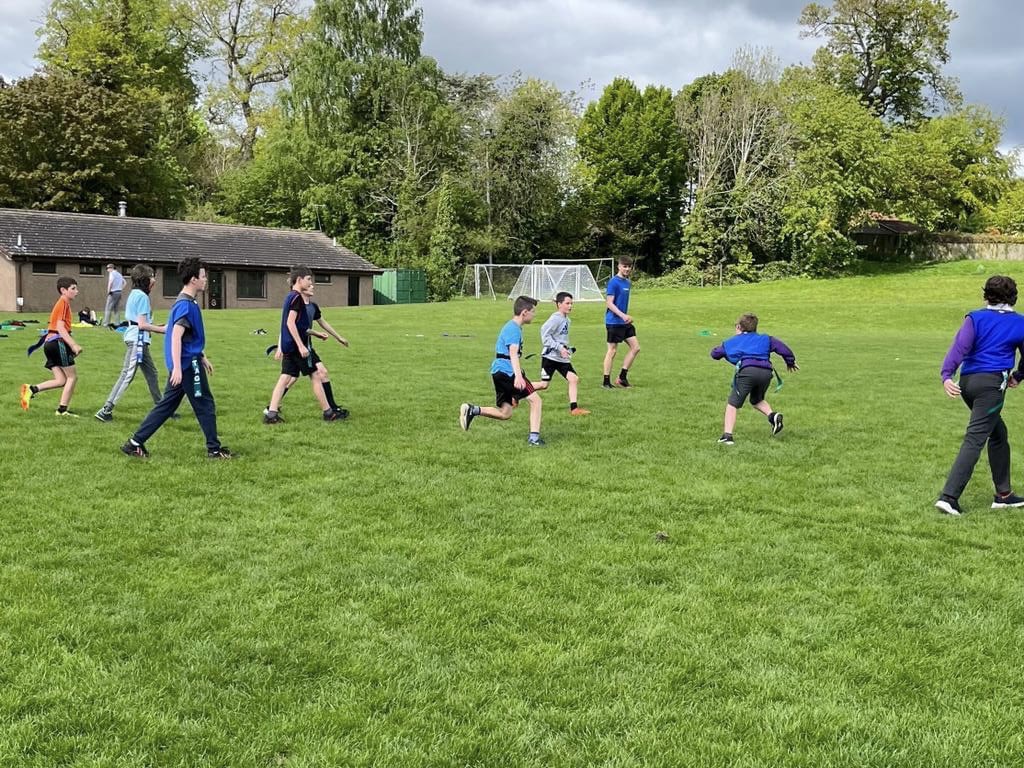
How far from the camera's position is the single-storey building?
3678 cm

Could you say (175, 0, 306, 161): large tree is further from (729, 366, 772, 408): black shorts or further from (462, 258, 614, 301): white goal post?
(729, 366, 772, 408): black shorts

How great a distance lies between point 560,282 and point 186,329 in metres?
37.4

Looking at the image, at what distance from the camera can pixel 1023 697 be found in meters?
3.51

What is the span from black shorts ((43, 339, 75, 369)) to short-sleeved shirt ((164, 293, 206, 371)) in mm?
2973

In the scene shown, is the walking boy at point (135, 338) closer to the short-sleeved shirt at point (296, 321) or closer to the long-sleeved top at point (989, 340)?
the short-sleeved shirt at point (296, 321)

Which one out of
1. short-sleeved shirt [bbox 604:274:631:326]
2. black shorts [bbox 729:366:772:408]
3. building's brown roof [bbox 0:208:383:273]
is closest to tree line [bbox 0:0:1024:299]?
building's brown roof [bbox 0:208:383:273]

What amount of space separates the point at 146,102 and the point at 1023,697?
5706 centimetres

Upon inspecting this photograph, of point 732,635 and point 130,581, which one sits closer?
point 732,635

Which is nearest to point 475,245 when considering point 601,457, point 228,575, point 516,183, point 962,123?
point 516,183

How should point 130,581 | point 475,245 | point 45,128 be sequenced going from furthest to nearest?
1. point 475,245
2. point 45,128
3. point 130,581

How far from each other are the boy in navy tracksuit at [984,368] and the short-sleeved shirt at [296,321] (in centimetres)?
635

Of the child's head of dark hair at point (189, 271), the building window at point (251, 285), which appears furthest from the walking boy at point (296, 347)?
the building window at point (251, 285)

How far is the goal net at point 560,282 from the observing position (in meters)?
43.3

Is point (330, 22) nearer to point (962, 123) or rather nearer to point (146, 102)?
point (146, 102)
